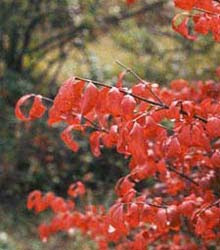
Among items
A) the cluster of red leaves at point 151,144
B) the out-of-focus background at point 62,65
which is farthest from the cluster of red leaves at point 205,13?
the out-of-focus background at point 62,65

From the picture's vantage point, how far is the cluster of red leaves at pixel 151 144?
7.66 feet

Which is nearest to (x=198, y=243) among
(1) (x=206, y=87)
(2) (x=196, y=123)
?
(1) (x=206, y=87)

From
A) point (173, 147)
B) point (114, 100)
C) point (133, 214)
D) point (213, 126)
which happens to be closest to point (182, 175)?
point (133, 214)

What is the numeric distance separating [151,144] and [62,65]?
2.85 m

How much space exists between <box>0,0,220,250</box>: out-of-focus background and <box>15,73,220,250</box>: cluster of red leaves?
1.82 meters

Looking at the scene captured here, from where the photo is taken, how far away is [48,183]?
595 cm

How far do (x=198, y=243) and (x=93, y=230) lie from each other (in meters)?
0.62

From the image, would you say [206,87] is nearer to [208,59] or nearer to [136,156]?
[136,156]

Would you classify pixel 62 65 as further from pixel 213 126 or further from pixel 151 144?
pixel 213 126

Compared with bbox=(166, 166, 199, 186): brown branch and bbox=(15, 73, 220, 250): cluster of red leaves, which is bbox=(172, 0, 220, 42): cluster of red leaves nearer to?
bbox=(15, 73, 220, 250): cluster of red leaves

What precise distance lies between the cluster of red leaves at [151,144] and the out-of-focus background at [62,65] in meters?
1.82

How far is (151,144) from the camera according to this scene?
3.35m

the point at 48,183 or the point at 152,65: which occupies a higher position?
the point at 152,65

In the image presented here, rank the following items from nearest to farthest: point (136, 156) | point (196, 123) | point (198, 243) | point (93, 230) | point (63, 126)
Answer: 1. point (136, 156)
2. point (196, 123)
3. point (93, 230)
4. point (198, 243)
5. point (63, 126)
